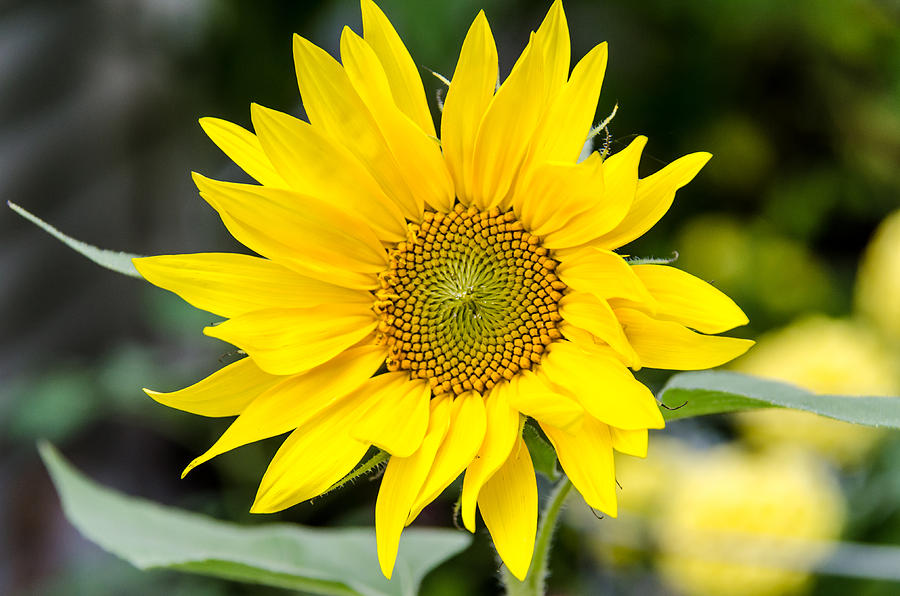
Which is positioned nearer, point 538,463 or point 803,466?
→ point 538,463

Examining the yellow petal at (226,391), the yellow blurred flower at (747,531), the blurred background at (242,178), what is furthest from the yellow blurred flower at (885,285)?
the yellow petal at (226,391)

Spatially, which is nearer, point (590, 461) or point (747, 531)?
point (590, 461)

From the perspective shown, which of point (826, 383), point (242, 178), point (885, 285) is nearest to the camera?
point (826, 383)

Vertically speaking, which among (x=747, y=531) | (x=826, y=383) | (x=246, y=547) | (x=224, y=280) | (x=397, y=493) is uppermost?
(x=224, y=280)

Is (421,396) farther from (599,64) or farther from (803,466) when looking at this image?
(803,466)

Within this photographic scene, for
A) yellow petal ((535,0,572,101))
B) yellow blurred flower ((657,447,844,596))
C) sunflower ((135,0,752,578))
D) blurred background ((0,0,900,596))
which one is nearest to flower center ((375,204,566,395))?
sunflower ((135,0,752,578))

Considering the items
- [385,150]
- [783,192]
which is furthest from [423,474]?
[783,192]

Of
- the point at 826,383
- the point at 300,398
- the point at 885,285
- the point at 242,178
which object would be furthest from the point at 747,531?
the point at 242,178

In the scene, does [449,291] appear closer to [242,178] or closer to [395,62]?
[395,62]
